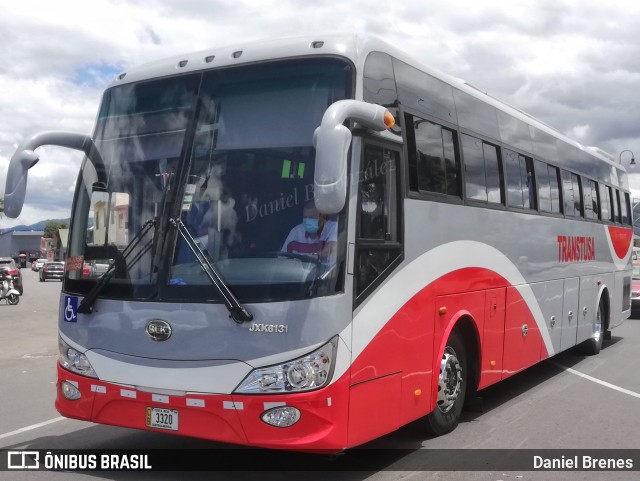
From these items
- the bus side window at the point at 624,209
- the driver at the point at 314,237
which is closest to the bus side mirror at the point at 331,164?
the driver at the point at 314,237

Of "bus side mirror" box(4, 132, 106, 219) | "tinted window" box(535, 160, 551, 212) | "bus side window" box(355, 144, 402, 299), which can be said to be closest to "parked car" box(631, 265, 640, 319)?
"tinted window" box(535, 160, 551, 212)

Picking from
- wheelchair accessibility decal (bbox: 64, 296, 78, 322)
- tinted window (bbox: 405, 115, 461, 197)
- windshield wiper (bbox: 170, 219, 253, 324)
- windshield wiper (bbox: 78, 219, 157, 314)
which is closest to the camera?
windshield wiper (bbox: 170, 219, 253, 324)

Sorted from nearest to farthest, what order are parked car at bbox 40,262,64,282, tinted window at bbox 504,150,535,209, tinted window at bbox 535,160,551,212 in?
tinted window at bbox 504,150,535,209 → tinted window at bbox 535,160,551,212 → parked car at bbox 40,262,64,282

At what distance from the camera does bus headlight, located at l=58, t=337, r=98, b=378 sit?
572 centimetres

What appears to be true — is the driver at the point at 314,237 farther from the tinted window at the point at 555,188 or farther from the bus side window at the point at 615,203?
the bus side window at the point at 615,203

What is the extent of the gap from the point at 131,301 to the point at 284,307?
1277 millimetres

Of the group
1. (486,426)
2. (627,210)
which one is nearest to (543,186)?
(486,426)

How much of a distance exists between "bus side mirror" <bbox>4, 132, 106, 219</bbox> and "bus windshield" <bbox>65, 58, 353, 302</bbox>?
0.75ft

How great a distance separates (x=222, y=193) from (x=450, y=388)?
3218 millimetres

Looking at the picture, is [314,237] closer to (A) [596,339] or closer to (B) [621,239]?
(A) [596,339]

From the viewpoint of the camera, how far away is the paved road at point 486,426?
19.6ft

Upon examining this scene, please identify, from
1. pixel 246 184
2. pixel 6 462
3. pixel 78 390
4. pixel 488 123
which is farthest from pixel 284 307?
pixel 488 123

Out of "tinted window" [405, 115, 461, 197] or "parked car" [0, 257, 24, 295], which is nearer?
"tinted window" [405, 115, 461, 197]

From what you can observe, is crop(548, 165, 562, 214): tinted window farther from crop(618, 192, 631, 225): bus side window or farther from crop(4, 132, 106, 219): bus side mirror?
crop(4, 132, 106, 219): bus side mirror
